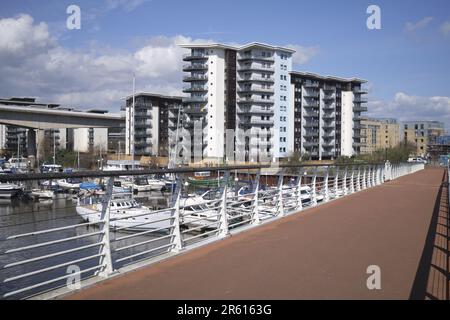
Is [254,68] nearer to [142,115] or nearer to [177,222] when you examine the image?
[142,115]

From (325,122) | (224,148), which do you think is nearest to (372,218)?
(224,148)

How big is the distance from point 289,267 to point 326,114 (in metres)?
84.2

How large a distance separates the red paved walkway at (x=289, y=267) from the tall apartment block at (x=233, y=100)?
2486 inches

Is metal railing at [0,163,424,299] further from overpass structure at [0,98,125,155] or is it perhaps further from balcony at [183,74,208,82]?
balcony at [183,74,208,82]

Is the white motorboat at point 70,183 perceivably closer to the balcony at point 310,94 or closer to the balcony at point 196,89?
the balcony at point 196,89

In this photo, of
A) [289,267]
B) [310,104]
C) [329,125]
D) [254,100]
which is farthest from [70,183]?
[329,125]

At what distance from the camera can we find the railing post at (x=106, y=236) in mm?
5035

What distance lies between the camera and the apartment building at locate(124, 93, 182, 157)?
8500cm

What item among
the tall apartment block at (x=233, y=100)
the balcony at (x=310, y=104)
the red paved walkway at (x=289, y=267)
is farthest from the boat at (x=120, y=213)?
the balcony at (x=310, y=104)

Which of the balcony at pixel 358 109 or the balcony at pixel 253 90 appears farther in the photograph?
the balcony at pixel 358 109

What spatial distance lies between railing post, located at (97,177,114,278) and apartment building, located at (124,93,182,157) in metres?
79.0

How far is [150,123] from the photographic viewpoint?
3361 inches

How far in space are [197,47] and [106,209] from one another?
231 ft
